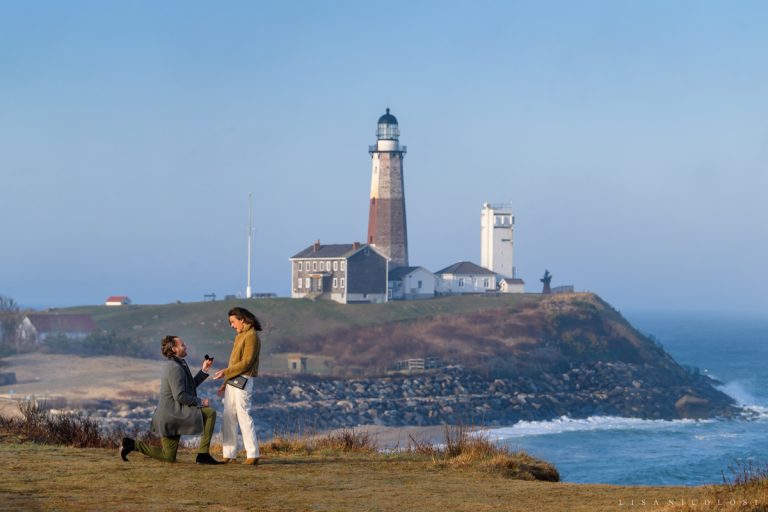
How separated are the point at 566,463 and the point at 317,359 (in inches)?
1024

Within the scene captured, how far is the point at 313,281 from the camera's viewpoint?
7856 cm

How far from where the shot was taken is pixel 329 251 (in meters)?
78.6

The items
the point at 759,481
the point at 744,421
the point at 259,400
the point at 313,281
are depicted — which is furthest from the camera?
the point at 313,281

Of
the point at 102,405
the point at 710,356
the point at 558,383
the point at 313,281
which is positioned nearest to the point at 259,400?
the point at 102,405

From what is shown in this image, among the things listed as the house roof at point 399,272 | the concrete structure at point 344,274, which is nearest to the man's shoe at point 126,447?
the concrete structure at point 344,274

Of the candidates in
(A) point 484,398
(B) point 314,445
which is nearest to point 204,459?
(B) point 314,445

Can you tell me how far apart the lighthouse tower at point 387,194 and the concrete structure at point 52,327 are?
63.2 ft

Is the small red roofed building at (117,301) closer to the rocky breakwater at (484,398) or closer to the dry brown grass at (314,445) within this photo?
the rocky breakwater at (484,398)

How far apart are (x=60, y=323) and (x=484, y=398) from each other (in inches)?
887

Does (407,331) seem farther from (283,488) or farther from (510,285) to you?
(283,488)

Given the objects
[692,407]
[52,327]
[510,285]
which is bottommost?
[692,407]

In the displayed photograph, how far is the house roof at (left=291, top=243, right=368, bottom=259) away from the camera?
76506 millimetres

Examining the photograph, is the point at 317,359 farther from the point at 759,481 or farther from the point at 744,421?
the point at 759,481

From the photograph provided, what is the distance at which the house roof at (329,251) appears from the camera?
76.5 m
